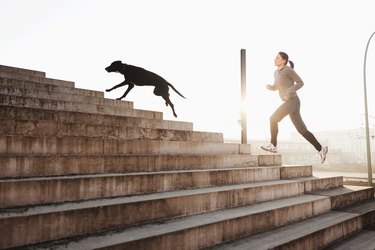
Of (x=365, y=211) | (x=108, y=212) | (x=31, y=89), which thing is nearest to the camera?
(x=108, y=212)

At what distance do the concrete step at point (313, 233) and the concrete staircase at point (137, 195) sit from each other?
1 centimetres

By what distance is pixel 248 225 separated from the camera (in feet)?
10.5

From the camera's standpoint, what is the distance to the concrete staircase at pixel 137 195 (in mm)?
2307

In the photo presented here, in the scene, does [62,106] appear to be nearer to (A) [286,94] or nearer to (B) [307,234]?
(A) [286,94]

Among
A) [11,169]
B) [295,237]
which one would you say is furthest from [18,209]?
[295,237]

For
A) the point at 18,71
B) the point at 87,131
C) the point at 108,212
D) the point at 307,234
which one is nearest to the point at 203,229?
the point at 108,212

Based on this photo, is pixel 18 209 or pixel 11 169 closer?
pixel 18 209

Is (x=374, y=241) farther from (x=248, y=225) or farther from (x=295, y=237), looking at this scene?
(x=248, y=225)

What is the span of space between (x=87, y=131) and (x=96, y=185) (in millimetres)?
1294

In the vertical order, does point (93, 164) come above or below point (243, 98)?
below

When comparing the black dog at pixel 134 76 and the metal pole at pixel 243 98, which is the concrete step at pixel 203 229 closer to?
the metal pole at pixel 243 98

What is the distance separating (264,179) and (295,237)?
1625 millimetres

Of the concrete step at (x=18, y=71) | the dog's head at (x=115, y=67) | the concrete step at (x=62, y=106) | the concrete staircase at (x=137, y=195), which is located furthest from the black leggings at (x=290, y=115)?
the concrete step at (x=18, y=71)

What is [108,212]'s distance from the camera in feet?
8.20
